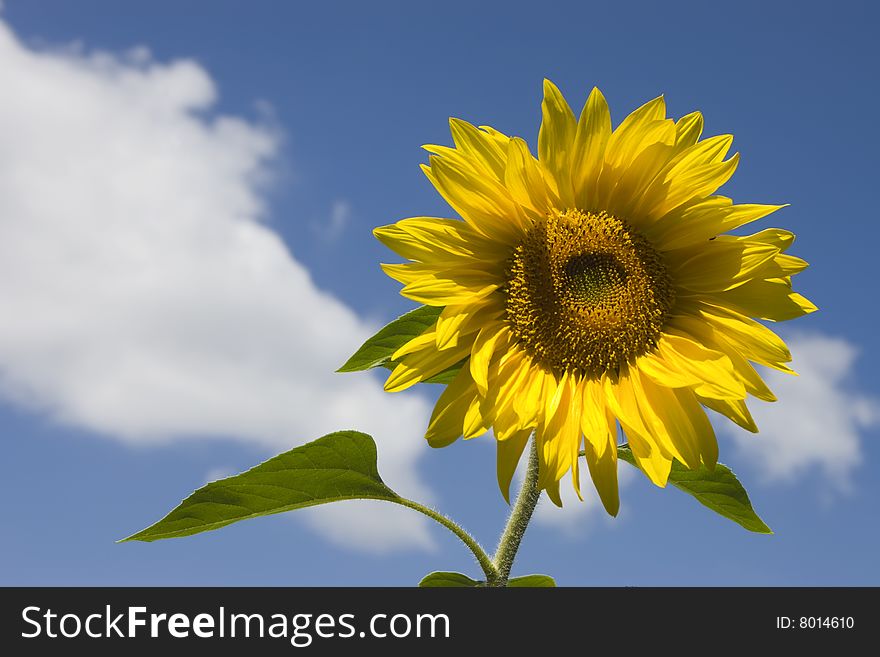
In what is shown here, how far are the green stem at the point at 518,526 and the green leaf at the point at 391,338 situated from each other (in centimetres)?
54

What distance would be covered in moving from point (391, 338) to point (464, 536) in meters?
0.72

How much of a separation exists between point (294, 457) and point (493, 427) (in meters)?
0.67

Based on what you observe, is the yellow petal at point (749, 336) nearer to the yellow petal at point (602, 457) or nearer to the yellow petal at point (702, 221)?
the yellow petal at point (702, 221)

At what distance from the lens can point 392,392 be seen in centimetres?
282

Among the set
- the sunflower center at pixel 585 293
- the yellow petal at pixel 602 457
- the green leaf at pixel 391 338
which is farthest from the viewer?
the sunflower center at pixel 585 293

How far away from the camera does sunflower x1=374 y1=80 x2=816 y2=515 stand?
287cm

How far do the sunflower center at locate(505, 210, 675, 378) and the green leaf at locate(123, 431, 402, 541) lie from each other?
0.72 meters

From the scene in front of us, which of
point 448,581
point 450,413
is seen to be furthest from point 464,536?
point 450,413

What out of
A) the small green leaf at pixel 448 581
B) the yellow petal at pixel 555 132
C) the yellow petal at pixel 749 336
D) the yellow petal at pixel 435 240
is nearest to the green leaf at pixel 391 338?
the yellow petal at pixel 435 240

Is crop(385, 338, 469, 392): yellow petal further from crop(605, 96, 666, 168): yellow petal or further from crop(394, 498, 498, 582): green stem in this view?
crop(605, 96, 666, 168): yellow petal

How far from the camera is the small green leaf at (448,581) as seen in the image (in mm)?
2992

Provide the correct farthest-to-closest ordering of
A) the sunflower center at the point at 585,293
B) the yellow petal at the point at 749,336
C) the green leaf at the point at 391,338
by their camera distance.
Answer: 1. the sunflower center at the point at 585,293
2. the green leaf at the point at 391,338
3. the yellow petal at the point at 749,336

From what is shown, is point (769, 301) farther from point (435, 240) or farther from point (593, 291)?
point (435, 240)
